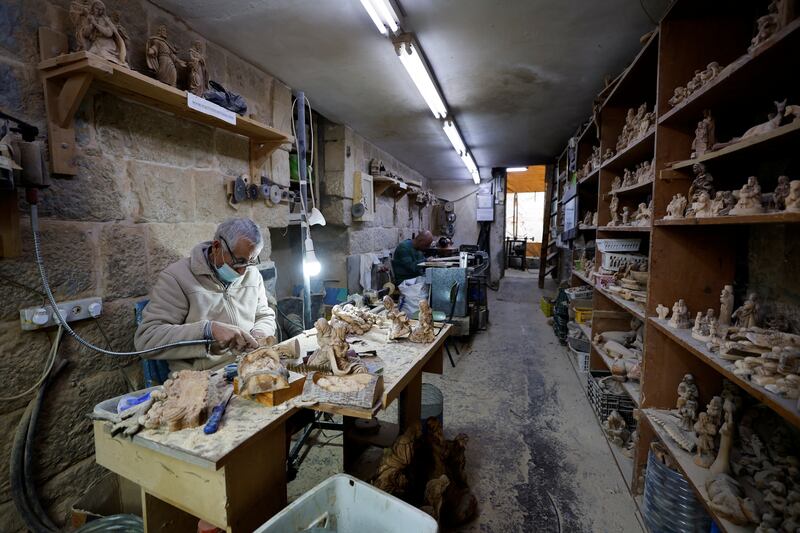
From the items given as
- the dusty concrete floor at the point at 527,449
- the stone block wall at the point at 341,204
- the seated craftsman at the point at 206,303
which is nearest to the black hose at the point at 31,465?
the seated craftsman at the point at 206,303

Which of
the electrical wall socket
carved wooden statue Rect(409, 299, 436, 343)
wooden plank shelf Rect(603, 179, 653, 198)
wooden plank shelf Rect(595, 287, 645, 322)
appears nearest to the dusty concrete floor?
carved wooden statue Rect(409, 299, 436, 343)

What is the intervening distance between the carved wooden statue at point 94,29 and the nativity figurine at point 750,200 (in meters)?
3.14

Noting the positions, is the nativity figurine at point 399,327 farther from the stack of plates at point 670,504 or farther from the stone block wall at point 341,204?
the stone block wall at point 341,204

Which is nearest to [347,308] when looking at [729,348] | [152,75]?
[152,75]

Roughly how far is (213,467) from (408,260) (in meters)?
5.49

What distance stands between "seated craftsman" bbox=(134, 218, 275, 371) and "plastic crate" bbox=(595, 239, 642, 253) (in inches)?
121

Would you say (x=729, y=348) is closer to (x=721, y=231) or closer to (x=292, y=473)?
(x=721, y=231)

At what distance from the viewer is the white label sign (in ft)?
7.45

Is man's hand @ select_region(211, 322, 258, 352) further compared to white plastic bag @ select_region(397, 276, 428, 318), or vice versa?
white plastic bag @ select_region(397, 276, 428, 318)

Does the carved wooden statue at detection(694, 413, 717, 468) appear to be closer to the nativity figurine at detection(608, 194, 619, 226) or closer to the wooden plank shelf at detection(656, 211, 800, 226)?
the wooden plank shelf at detection(656, 211, 800, 226)

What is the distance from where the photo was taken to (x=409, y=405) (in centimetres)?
233

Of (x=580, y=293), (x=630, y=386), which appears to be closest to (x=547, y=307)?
(x=580, y=293)

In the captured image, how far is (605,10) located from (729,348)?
2347 millimetres

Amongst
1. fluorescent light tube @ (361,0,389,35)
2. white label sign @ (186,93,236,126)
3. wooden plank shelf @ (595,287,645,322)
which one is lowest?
wooden plank shelf @ (595,287,645,322)
